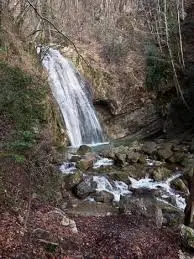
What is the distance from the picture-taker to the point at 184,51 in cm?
2136

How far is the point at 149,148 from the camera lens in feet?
52.9

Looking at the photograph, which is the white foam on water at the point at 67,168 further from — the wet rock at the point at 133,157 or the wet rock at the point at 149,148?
the wet rock at the point at 149,148

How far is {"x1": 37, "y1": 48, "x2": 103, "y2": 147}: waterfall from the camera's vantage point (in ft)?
56.9

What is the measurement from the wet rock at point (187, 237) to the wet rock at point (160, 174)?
4871mm

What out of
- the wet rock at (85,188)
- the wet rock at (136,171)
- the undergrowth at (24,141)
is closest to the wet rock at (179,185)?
the wet rock at (136,171)

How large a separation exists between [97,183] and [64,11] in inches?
519

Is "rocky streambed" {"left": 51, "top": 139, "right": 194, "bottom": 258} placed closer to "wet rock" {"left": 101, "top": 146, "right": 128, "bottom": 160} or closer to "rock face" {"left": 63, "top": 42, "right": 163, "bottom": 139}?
"wet rock" {"left": 101, "top": 146, "right": 128, "bottom": 160}

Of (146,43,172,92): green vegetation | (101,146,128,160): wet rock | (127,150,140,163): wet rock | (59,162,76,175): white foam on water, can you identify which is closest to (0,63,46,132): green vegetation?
(59,162,76,175): white foam on water

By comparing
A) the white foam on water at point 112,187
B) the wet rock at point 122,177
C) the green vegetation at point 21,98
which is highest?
the green vegetation at point 21,98

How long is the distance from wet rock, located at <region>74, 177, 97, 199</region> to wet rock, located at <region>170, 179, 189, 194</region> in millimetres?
2642

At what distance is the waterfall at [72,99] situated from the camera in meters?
17.3

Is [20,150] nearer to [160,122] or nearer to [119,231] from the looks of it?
[119,231]

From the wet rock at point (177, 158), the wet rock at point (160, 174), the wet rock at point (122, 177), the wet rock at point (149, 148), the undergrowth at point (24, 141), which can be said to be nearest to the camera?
the undergrowth at point (24, 141)

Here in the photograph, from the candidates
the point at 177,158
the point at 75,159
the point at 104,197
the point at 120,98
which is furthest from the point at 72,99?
the point at 104,197
